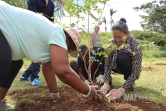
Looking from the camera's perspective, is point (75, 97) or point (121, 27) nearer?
point (75, 97)

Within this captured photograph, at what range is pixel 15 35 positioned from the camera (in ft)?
6.95

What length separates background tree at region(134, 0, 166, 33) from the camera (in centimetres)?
2514

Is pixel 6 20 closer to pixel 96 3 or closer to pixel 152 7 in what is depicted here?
pixel 96 3

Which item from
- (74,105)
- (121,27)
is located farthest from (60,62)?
(121,27)

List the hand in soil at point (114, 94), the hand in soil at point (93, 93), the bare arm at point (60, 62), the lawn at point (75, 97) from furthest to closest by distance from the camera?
the hand in soil at point (114, 94), the lawn at point (75, 97), the hand in soil at point (93, 93), the bare arm at point (60, 62)

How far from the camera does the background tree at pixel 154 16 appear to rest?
25141 millimetres

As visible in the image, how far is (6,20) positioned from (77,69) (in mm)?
2655

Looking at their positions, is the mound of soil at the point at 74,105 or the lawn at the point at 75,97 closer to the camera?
the mound of soil at the point at 74,105

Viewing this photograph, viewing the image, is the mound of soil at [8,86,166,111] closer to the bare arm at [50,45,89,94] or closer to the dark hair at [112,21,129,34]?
the bare arm at [50,45,89,94]

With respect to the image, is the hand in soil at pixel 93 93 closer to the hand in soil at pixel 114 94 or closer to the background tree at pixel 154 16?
the hand in soil at pixel 114 94

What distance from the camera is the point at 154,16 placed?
84.9ft

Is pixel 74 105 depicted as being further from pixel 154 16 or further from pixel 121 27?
pixel 154 16

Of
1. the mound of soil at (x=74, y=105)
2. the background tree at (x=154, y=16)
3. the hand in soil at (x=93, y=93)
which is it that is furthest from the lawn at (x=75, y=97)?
the background tree at (x=154, y=16)

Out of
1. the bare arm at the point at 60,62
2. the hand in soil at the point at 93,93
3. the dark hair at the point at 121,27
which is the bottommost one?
the hand in soil at the point at 93,93
